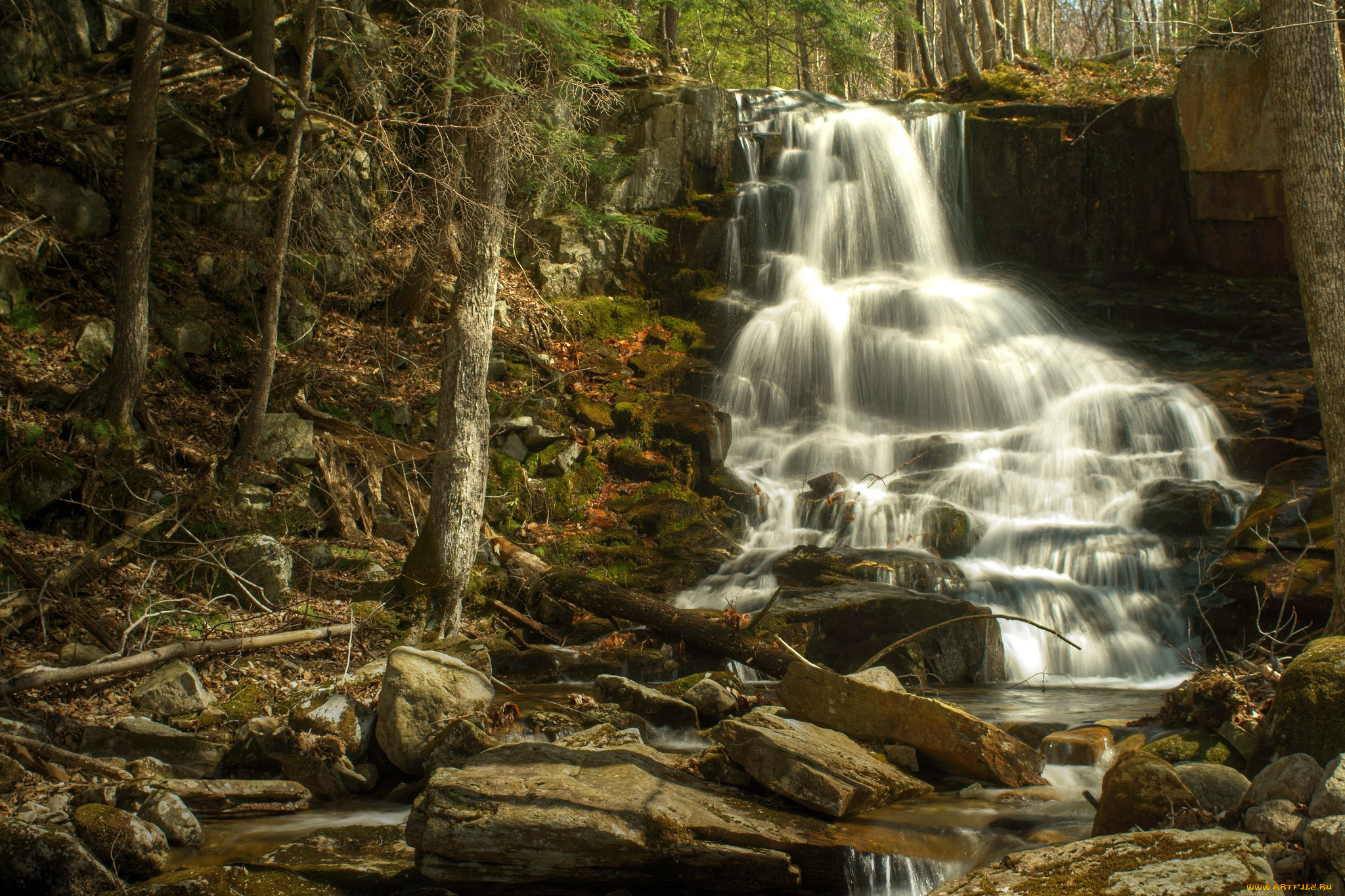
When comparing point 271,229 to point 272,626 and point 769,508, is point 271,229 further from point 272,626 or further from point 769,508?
point 769,508

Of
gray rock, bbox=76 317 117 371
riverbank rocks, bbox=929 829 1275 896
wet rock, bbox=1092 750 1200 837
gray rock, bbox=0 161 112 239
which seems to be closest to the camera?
riverbank rocks, bbox=929 829 1275 896

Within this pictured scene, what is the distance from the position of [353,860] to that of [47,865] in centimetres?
128

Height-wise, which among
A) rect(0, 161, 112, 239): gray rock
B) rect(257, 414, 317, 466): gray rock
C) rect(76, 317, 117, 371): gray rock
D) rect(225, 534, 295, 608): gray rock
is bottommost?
rect(225, 534, 295, 608): gray rock

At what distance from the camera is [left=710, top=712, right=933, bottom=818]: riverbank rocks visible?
4508 millimetres

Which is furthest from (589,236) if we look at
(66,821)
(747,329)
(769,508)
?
(66,821)

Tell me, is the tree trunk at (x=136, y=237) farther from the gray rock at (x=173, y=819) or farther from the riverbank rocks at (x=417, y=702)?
the gray rock at (x=173, y=819)

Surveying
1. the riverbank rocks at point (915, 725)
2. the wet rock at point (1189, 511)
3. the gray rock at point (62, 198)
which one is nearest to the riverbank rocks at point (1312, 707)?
the riverbank rocks at point (915, 725)

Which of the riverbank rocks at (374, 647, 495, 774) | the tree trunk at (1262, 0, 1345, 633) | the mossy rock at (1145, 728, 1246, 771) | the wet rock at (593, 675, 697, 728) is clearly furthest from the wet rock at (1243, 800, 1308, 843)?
the riverbank rocks at (374, 647, 495, 774)

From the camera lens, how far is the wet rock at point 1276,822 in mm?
3592

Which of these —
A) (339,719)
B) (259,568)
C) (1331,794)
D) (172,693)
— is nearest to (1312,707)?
Result: (1331,794)

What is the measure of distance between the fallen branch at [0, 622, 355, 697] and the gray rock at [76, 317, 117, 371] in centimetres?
408

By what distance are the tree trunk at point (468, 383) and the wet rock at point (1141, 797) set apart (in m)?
5.52

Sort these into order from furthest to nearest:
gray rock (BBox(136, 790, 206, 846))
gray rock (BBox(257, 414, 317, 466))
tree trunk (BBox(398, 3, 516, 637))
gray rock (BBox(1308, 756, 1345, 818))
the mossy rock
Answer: gray rock (BBox(257, 414, 317, 466)) < tree trunk (BBox(398, 3, 516, 637)) < the mossy rock < gray rock (BBox(136, 790, 206, 846)) < gray rock (BBox(1308, 756, 1345, 818))

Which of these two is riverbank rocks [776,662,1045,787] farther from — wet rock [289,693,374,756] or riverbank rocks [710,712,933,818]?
wet rock [289,693,374,756]
